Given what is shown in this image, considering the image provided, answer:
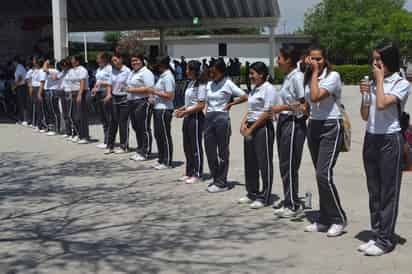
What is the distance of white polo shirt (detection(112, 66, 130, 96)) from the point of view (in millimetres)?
10898

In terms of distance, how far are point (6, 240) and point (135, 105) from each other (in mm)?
4595

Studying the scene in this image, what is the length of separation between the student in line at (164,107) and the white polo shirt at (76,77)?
3.16 m

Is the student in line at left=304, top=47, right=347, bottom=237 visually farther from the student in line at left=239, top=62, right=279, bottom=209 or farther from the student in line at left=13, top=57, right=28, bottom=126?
the student in line at left=13, top=57, right=28, bottom=126

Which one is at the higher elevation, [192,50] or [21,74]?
[192,50]

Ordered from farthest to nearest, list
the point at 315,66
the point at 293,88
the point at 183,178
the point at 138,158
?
the point at 138,158
the point at 183,178
the point at 293,88
the point at 315,66


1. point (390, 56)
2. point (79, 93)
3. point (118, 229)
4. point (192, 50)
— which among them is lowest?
point (118, 229)

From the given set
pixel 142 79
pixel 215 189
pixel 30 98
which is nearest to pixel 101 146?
pixel 142 79

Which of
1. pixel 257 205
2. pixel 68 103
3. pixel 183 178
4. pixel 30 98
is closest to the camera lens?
pixel 257 205

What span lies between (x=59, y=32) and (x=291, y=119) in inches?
418

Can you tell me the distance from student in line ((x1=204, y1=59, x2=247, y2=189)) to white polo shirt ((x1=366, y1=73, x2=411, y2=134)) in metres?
2.58

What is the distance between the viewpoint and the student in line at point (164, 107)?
9273 mm

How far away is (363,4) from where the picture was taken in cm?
6025

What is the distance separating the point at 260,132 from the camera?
704 centimetres

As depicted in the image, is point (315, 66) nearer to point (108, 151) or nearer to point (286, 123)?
point (286, 123)
